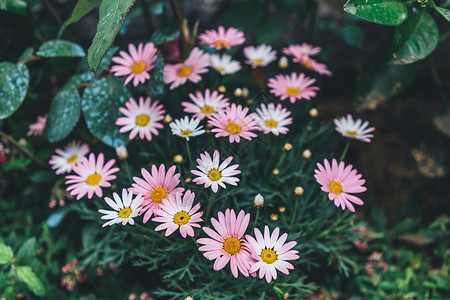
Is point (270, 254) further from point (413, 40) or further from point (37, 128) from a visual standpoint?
point (37, 128)

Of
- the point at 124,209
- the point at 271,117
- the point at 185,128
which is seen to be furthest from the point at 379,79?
the point at 124,209

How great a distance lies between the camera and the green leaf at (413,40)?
3.65 ft

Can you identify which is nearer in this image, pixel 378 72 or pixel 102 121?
pixel 102 121

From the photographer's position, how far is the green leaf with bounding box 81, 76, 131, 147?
1145mm

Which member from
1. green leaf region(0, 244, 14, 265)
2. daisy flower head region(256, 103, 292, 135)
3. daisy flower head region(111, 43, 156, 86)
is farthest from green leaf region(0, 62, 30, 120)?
daisy flower head region(256, 103, 292, 135)

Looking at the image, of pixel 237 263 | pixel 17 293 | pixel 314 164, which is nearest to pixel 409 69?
pixel 314 164

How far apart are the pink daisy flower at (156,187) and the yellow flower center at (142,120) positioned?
24 centimetres

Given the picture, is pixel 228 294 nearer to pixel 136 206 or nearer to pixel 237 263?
pixel 237 263

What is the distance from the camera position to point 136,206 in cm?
85

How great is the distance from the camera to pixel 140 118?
1116 millimetres

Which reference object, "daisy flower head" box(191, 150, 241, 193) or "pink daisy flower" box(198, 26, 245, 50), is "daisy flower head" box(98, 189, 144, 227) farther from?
"pink daisy flower" box(198, 26, 245, 50)

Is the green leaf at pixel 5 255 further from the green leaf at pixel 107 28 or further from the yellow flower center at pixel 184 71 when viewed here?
the yellow flower center at pixel 184 71

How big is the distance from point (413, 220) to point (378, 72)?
635 mm

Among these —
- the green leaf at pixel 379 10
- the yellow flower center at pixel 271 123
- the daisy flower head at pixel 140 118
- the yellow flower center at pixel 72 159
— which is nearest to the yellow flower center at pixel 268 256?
the yellow flower center at pixel 271 123
